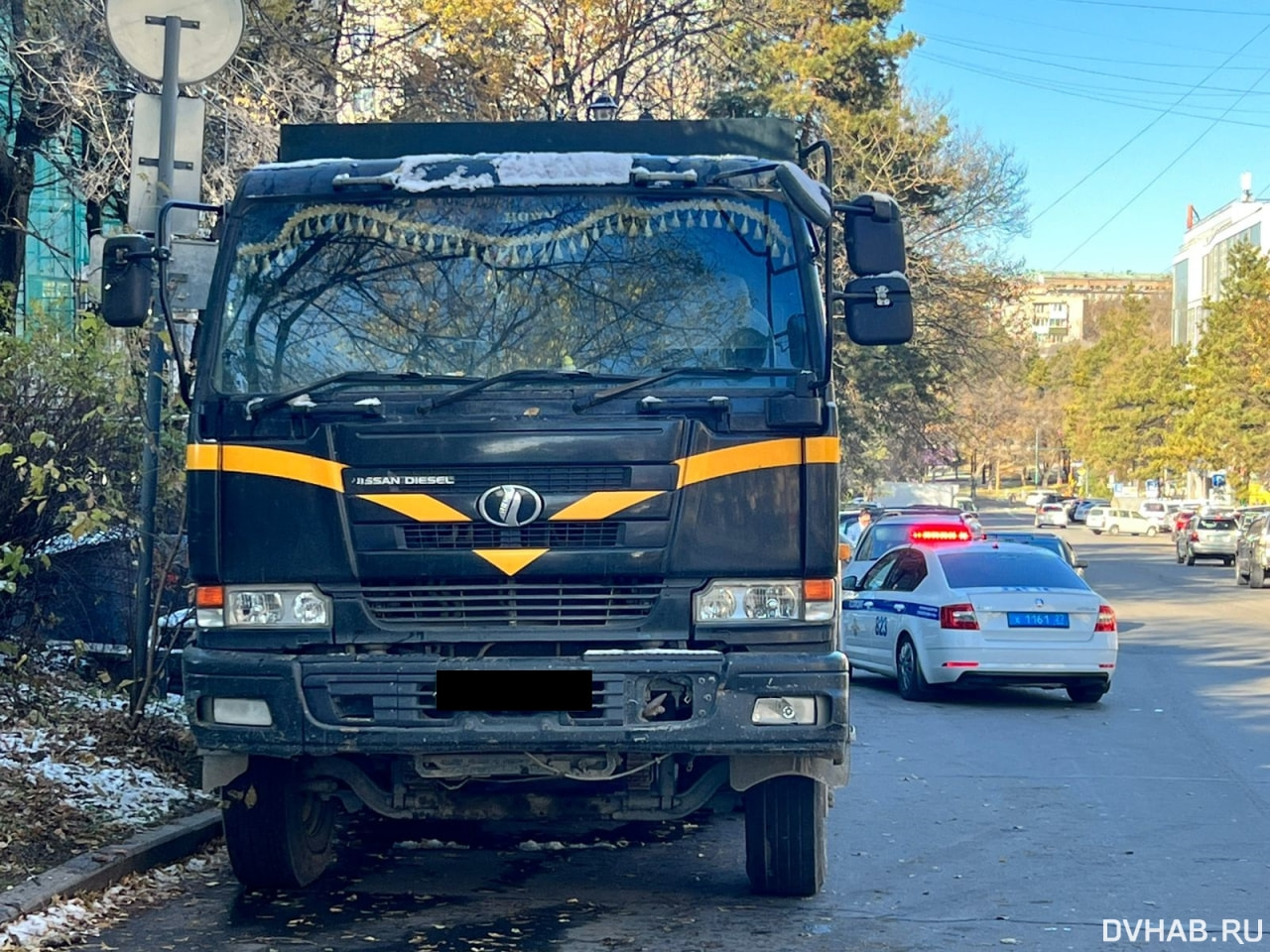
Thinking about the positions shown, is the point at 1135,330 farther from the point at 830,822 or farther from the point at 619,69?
the point at 830,822

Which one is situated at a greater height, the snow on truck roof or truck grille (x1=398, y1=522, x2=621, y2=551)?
the snow on truck roof

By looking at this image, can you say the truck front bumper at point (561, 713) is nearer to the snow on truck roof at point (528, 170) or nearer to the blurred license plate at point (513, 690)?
the blurred license plate at point (513, 690)

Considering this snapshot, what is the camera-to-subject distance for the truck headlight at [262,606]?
614 centimetres

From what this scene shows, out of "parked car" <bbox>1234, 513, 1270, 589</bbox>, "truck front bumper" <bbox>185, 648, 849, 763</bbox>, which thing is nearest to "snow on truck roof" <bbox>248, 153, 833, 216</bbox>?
"truck front bumper" <bbox>185, 648, 849, 763</bbox>

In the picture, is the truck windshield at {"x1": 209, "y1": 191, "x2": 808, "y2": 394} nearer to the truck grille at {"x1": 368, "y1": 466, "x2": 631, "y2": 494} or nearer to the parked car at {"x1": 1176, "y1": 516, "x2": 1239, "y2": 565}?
the truck grille at {"x1": 368, "y1": 466, "x2": 631, "y2": 494}

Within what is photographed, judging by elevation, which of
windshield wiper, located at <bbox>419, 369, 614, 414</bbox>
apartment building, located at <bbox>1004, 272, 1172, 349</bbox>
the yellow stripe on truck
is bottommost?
the yellow stripe on truck

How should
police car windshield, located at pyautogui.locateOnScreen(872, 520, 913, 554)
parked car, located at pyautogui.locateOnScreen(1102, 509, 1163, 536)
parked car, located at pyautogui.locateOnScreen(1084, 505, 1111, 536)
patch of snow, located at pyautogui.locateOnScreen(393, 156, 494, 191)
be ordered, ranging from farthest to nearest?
parked car, located at pyautogui.locateOnScreen(1084, 505, 1111, 536) → parked car, located at pyautogui.locateOnScreen(1102, 509, 1163, 536) → police car windshield, located at pyautogui.locateOnScreen(872, 520, 913, 554) → patch of snow, located at pyautogui.locateOnScreen(393, 156, 494, 191)

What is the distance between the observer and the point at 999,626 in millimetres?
13953

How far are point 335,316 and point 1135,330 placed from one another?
102940mm

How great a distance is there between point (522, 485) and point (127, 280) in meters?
1.93

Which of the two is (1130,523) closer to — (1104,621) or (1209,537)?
(1209,537)

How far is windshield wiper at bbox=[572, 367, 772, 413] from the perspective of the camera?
20.1 ft

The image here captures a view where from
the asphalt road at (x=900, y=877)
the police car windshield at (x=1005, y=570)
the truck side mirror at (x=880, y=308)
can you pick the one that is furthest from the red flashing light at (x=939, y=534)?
the truck side mirror at (x=880, y=308)

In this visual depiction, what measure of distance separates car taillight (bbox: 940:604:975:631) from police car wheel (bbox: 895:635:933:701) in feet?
1.97
